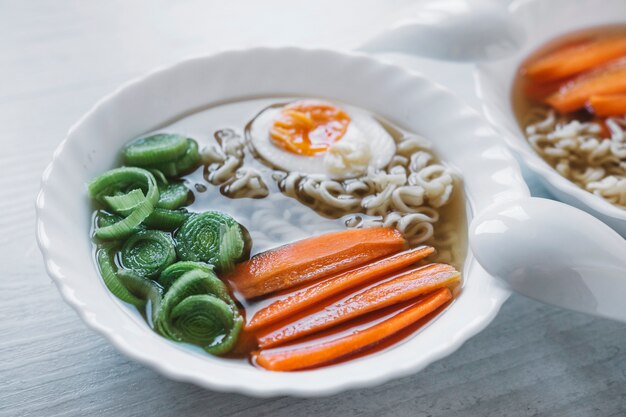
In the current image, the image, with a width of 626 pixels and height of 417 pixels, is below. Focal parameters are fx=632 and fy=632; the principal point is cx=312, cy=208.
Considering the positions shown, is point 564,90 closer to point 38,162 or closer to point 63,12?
point 38,162

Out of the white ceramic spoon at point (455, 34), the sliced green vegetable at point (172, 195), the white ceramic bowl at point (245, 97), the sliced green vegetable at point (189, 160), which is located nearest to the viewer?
the white ceramic bowl at point (245, 97)

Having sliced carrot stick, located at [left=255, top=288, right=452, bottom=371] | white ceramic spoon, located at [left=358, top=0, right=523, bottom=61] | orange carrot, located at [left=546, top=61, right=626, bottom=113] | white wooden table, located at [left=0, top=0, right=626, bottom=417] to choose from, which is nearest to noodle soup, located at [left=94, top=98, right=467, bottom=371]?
sliced carrot stick, located at [left=255, top=288, right=452, bottom=371]

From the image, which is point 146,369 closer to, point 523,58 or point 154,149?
point 154,149

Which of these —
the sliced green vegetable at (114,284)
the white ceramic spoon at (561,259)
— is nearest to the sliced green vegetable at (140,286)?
the sliced green vegetable at (114,284)

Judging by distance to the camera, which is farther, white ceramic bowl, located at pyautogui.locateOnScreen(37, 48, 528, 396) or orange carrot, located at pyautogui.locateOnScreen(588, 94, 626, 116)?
orange carrot, located at pyautogui.locateOnScreen(588, 94, 626, 116)

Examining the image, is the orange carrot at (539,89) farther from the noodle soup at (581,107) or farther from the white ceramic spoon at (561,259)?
the white ceramic spoon at (561,259)

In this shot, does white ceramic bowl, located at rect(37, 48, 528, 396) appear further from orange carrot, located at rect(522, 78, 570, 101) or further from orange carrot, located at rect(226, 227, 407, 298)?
orange carrot, located at rect(522, 78, 570, 101)
